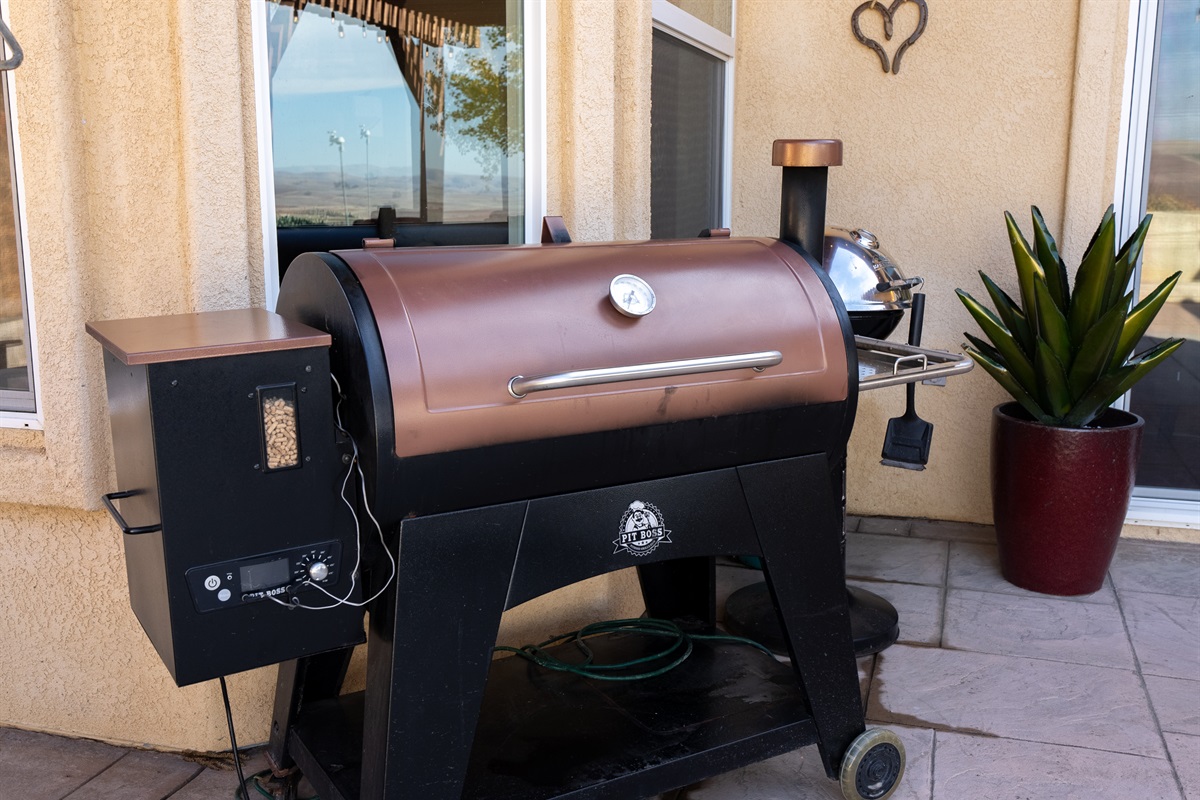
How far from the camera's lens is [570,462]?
6.06 ft

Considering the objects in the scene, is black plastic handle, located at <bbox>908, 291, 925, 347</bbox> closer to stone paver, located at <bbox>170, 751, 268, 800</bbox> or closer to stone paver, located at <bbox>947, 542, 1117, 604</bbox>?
stone paver, located at <bbox>947, 542, 1117, 604</bbox>

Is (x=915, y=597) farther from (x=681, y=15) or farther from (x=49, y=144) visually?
(x=49, y=144)

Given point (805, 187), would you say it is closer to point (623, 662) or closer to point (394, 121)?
point (394, 121)

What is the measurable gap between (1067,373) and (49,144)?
9.45 ft

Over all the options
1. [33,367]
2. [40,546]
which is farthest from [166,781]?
[33,367]

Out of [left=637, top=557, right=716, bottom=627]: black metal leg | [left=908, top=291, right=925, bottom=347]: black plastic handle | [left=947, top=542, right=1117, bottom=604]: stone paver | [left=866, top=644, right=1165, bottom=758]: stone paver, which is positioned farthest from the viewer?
[left=947, top=542, right=1117, bottom=604]: stone paver

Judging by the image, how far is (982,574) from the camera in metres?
3.67

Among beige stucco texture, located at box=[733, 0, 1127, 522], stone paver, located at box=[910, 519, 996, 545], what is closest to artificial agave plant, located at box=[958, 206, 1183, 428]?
beige stucco texture, located at box=[733, 0, 1127, 522]

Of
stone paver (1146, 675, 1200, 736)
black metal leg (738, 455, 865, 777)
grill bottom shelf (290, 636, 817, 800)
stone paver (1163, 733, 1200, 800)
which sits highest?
black metal leg (738, 455, 865, 777)

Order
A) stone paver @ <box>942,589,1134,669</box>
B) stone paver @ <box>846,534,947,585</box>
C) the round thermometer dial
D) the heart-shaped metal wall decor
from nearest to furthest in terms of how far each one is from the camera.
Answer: the round thermometer dial → stone paver @ <box>942,589,1134,669</box> → stone paver @ <box>846,534,947,585</box> → the heart-shaped metal wall decor

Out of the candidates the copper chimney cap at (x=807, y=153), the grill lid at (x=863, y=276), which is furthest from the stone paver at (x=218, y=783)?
the grill lid at (x=863, y=276)

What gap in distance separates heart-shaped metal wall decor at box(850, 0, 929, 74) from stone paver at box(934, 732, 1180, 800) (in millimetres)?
2520

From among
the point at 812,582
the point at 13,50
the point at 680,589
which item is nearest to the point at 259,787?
the point at 680,589

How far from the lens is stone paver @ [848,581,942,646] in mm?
3168
